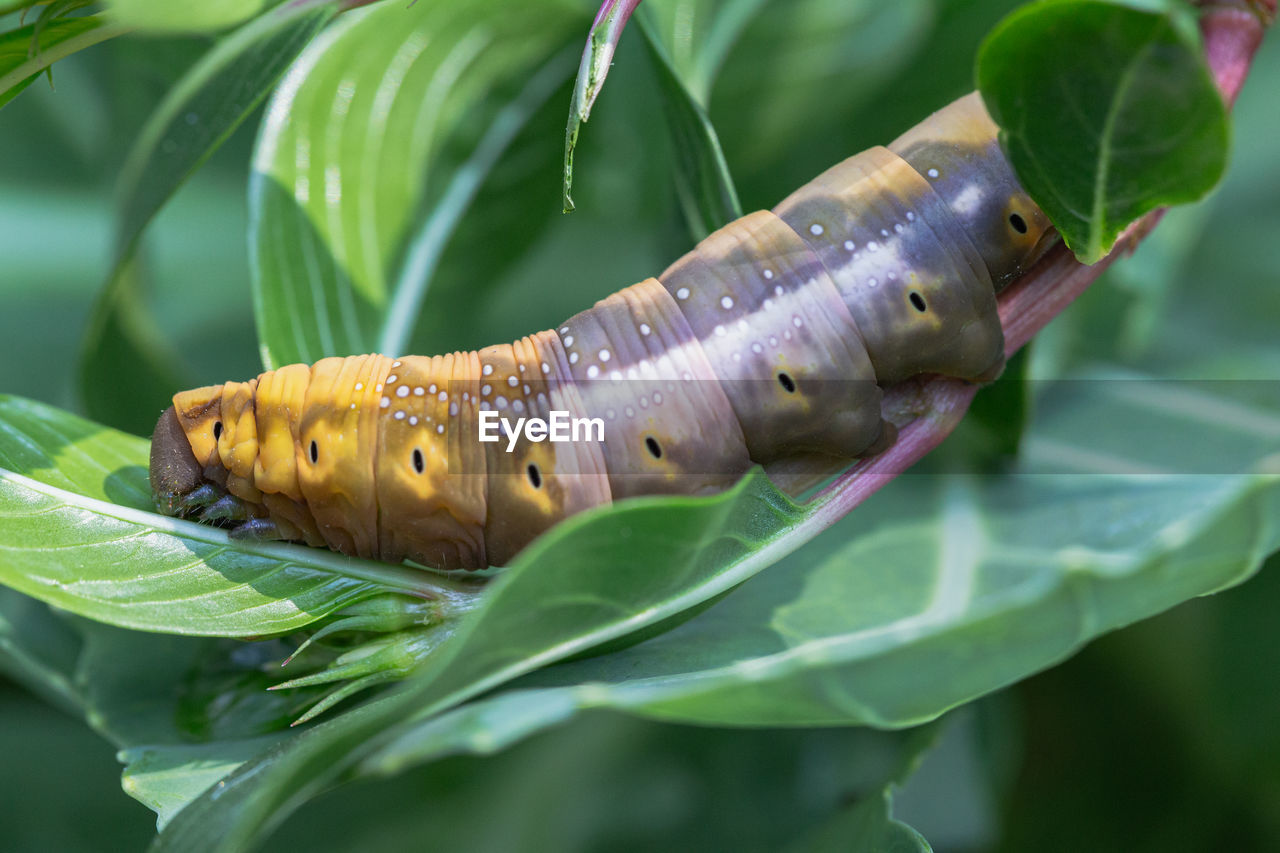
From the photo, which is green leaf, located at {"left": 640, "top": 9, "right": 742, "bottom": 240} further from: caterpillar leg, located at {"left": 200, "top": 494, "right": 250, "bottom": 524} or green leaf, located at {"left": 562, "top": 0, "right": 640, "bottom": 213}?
caterpillar leg, located at {"left": 200, "top": 494, "right": 250, "bottom": 524}

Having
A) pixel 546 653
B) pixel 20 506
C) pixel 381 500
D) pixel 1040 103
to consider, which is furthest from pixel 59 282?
pixel 1040 103

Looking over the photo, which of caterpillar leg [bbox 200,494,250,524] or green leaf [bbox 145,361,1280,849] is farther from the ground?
caterpillar leg [bbox 200,494,250,524]

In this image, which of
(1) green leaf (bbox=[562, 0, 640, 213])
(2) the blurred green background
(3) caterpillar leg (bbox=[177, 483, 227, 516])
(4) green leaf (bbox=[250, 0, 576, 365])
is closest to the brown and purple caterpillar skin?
(3) caterpillar leg (bbox=[177, 483, 227, 516])

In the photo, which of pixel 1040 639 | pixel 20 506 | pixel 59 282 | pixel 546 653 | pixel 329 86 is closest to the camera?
pixel 1040 639

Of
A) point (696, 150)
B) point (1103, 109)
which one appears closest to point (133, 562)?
point (696, 150)

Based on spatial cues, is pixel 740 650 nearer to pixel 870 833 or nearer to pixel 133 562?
pixel 870 833

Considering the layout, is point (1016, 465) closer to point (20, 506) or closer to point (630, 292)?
point (630, 292)
